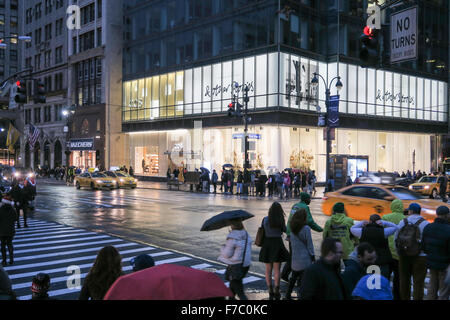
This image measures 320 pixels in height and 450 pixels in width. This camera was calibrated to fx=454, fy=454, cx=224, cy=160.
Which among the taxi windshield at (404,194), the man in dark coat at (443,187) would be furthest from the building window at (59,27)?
the taxi windshield at (404,194)

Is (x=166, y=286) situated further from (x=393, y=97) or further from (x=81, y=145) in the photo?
(x=81, y=145)

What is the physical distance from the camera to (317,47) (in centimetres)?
4300

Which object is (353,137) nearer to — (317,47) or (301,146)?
Result: (301,146)

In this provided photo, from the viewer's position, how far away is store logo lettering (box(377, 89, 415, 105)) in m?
46.8

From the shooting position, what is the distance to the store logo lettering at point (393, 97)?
46812 millimetres

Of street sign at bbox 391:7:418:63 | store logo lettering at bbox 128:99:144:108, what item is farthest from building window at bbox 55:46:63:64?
street sign at bbox 391:7:418:63

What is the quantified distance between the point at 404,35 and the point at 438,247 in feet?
18.7

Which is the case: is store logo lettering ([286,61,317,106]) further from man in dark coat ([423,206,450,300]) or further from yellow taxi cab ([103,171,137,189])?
man in dark coat ([423,206,450,300])

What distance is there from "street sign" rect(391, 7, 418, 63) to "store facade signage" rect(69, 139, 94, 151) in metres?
52.5

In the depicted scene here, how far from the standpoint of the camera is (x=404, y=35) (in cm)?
1082

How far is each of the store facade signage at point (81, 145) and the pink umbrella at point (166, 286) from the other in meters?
57.9

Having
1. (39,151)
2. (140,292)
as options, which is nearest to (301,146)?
(140,292)

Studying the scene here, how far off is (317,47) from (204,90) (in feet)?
38.9

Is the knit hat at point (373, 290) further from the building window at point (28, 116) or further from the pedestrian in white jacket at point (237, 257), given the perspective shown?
the building window at point (28, 116)
